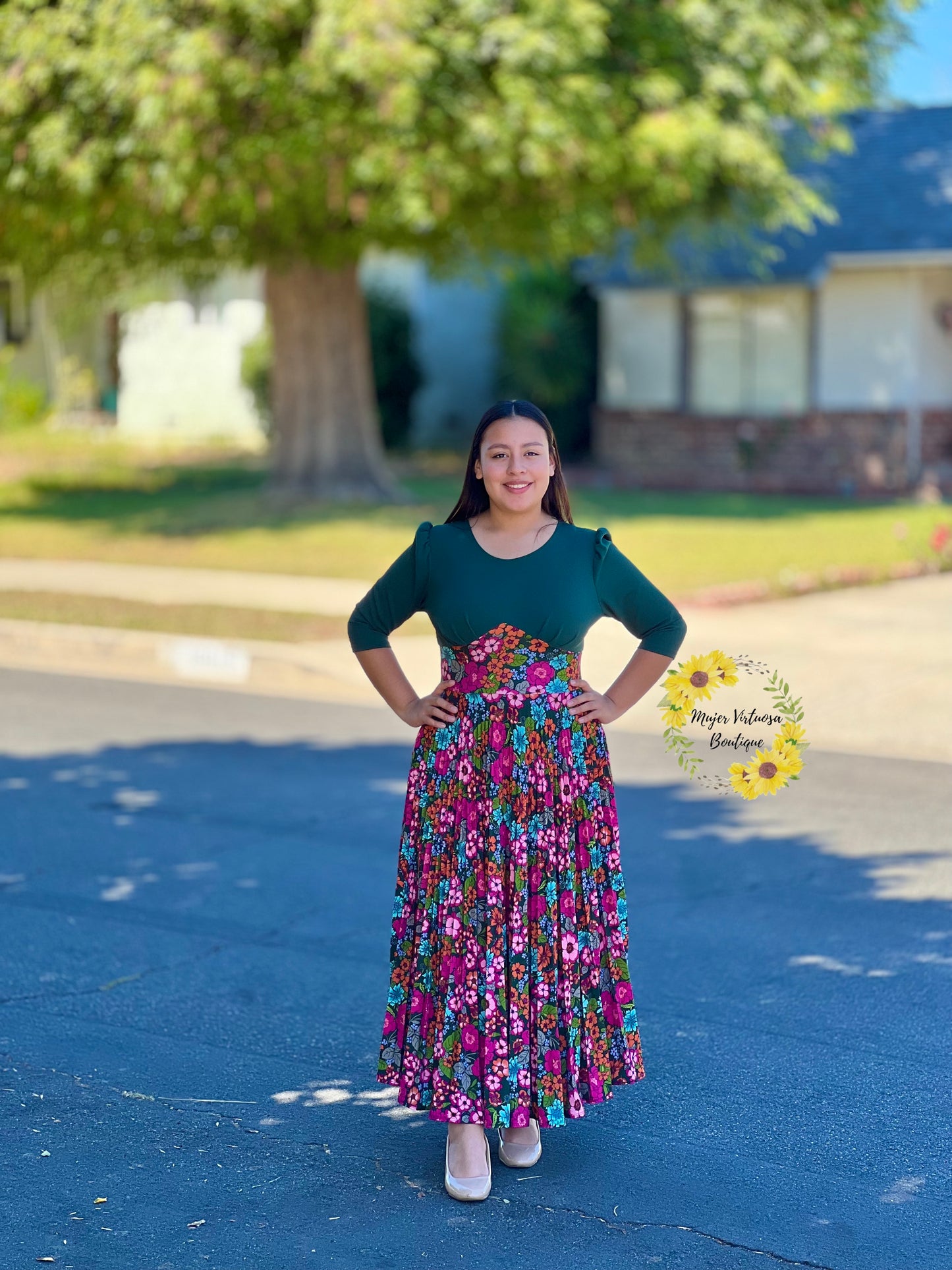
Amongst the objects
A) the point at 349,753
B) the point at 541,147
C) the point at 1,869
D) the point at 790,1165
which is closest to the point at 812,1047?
the point at 790,1165

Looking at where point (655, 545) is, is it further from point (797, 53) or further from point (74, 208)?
point (74, 208)

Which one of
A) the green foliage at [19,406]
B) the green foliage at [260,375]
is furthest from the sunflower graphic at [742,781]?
the green foliage at [19,406]

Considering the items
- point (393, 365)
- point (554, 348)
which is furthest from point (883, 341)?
point (393, 365)

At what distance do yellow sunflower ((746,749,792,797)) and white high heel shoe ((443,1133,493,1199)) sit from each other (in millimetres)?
1048

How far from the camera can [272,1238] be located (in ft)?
12.0

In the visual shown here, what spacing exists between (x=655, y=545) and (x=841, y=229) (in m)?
8.79

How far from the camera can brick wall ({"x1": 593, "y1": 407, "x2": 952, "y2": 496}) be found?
23.5 meters

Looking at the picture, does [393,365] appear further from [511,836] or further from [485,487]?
[511,836]

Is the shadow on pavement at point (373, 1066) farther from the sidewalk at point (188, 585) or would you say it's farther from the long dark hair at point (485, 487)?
the sidewalk at point (188, 585)

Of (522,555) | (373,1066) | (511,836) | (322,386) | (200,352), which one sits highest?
(200,352)

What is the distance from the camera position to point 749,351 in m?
24.8

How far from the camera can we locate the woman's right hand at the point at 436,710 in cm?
389

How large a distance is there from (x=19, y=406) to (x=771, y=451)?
1412 cm

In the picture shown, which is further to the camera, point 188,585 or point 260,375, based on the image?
point 260,375
